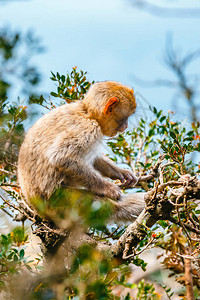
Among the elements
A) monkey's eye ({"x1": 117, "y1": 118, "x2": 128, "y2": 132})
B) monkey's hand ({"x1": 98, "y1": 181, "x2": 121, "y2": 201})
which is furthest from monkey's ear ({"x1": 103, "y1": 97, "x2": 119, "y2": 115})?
monkey's hand ({"x1": 98, "y1": 181, "x2": 121, "y2": 201})

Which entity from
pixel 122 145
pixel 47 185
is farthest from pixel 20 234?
pixel 122 145

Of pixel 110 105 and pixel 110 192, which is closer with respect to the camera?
pixel 110 192

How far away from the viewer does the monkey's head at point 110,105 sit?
5004 mm

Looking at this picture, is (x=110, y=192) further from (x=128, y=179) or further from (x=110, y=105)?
(x=110, y=105)

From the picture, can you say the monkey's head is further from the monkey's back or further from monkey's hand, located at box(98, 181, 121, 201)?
monkey's hand, located at box(98, 181, 121, 201)

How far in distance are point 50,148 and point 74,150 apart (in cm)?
30

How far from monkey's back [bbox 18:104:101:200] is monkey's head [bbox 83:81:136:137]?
0.24 metres

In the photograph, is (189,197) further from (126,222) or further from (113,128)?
(113,128)

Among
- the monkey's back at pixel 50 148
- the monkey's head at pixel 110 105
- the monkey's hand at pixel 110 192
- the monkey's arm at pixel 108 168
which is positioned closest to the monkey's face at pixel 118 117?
the monkey's head at pixel 110 105

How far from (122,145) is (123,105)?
905 millimetres

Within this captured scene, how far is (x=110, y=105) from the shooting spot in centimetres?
503

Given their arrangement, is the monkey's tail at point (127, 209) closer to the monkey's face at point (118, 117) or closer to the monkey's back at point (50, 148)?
the monkey's back at point (50, 148)

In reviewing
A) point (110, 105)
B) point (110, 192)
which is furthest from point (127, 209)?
point (110, 105)

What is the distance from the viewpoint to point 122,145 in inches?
231
